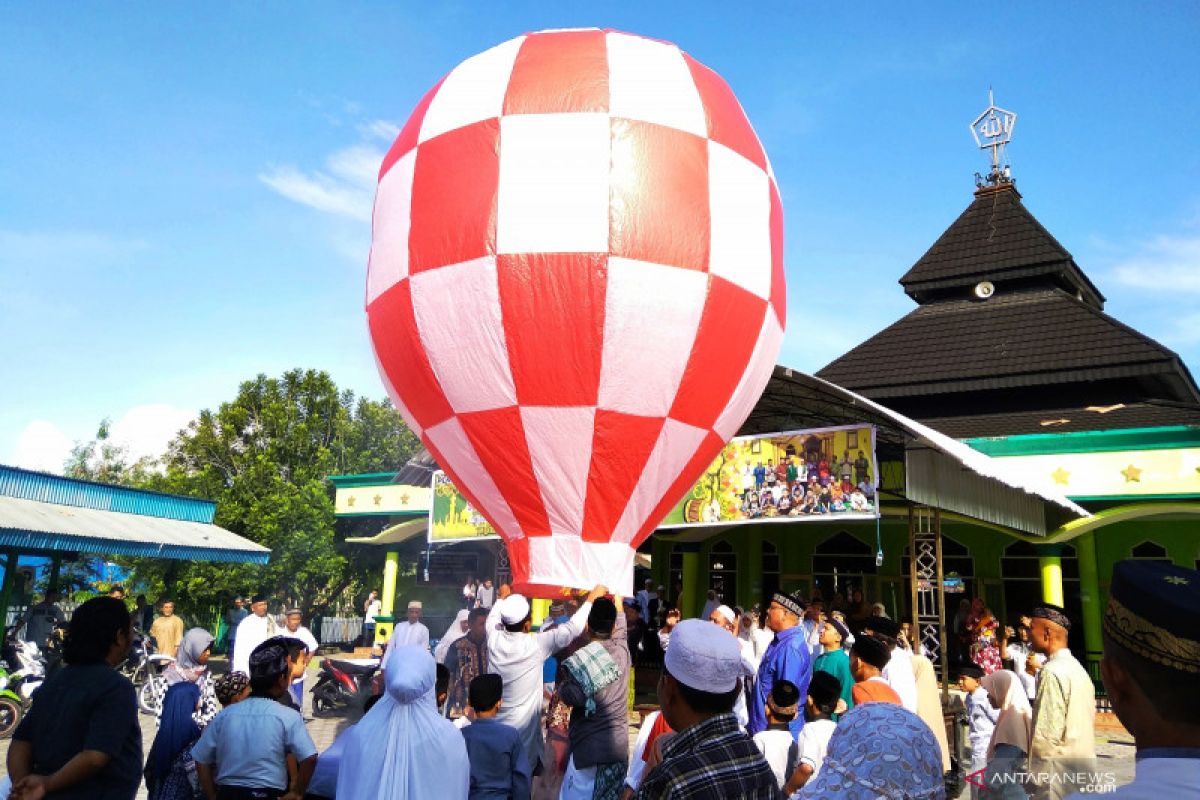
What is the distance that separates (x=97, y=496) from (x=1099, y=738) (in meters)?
18.4

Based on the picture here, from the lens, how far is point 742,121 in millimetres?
8086

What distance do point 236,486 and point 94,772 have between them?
81.2 feet

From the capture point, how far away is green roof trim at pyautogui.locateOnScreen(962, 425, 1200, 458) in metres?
14.4

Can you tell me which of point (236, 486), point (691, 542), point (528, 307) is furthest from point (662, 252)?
point (236, 486)

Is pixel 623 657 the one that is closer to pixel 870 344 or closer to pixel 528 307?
pixel 528 307

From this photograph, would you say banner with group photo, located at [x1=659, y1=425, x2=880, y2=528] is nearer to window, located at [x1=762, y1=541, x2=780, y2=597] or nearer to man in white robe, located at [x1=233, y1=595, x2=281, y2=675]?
man in white robe, located at [x1=233, y1=595, x2=281, y2=675]

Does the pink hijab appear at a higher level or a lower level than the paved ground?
higher

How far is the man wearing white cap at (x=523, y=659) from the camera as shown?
16.7ft

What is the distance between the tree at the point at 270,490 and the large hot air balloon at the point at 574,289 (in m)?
17.6

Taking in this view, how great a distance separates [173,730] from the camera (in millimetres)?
3980

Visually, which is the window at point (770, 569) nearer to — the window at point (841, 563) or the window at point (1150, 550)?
the window at point (841, 563)

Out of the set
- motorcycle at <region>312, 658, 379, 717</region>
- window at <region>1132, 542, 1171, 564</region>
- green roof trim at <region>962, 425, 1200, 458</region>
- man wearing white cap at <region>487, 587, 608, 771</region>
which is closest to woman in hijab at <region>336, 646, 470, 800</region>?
man wearing white cap at <region>487, 587, 608, 771</region>

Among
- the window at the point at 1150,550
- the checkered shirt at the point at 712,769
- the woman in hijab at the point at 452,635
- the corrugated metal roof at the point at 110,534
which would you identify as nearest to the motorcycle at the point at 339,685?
the woman in hijab at the point at 452,635

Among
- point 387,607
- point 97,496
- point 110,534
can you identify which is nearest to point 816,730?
point 110,534
